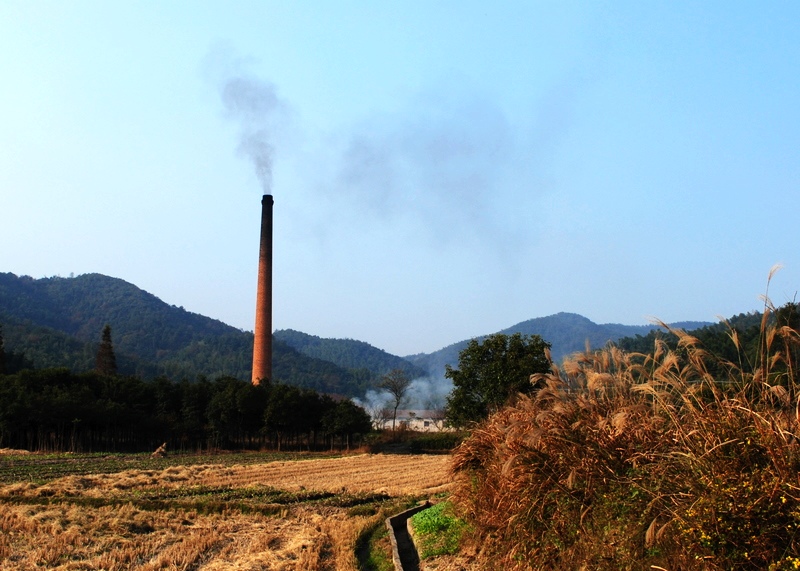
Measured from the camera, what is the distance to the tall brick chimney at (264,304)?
209ft

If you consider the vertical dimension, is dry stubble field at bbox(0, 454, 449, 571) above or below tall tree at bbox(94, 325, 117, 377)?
below

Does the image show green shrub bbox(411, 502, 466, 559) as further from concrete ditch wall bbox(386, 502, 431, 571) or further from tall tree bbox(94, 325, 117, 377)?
tall tree bbox(94, 325, 117, 377)

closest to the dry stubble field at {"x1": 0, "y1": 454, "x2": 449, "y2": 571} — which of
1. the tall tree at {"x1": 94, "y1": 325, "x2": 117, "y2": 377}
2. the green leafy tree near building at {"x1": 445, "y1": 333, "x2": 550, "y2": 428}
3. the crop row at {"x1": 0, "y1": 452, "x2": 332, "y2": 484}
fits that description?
the crop row at {"x1": 0, "y1": 452, "x2": 332, "y2": 484}

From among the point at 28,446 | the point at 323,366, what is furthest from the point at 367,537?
the point at 323,366

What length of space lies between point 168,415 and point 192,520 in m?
47.6

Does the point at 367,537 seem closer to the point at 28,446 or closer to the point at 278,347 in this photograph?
the point at 28,446

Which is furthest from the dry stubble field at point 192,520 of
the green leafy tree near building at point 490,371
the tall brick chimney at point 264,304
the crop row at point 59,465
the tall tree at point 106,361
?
the tall tree at point 106,361

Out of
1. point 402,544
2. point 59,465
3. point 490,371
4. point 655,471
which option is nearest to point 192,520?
point 402,544

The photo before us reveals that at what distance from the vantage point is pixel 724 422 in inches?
254

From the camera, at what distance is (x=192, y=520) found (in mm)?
17906

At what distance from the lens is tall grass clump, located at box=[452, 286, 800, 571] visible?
5957mm

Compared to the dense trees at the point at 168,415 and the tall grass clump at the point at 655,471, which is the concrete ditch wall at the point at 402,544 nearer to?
the tall grass clump at the point at 655,471

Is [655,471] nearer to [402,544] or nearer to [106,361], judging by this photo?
[402,544]

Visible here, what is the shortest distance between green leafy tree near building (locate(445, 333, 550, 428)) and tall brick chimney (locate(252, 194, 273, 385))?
25.0m
